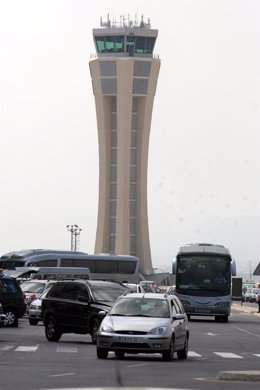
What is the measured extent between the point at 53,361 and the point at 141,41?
12748 cm

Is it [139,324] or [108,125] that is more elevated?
[108,125]

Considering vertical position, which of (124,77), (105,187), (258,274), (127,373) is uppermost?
(124,77)

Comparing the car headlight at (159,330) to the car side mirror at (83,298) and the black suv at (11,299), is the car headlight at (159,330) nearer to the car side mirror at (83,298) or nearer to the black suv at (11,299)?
the car side mirror at (83,298)

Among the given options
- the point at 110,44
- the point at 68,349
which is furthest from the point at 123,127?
the point at 68,349

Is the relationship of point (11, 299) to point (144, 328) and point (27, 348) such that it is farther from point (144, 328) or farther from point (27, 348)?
point (144, 328)

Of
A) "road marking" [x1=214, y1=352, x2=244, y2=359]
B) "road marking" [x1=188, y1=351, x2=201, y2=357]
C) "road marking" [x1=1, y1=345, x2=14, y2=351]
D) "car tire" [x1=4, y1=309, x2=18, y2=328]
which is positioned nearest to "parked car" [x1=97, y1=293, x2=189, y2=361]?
"road marking" [x1=188, y1=351, x2=201, y2=357]

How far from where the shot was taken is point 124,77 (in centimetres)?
15062

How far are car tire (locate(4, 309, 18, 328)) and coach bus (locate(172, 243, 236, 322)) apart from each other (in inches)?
532

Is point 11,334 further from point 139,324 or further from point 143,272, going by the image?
point 143,272

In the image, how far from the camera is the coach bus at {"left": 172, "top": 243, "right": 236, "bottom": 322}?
190 ft

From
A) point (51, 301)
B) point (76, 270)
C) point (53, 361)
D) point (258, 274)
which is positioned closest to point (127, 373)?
point (53, 361)

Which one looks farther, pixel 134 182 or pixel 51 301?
pixel 134 182

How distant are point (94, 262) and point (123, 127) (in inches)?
2300

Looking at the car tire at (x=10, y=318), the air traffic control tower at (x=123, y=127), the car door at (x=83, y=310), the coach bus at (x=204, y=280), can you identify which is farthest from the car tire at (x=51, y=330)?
the air traffic control tower at (x=123, y=127)
